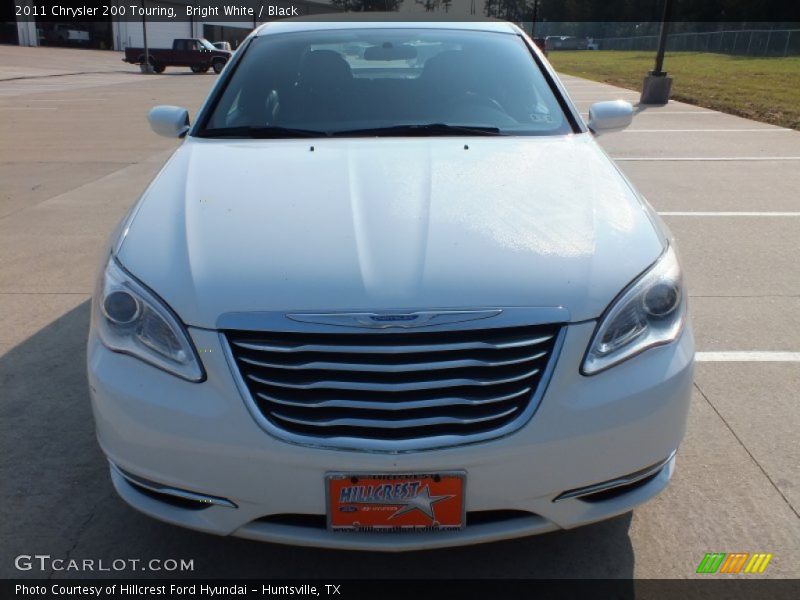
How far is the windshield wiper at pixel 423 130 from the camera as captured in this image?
3199 mm

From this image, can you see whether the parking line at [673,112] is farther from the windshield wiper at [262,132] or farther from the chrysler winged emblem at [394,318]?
the chrysler winged emblem at [394,318]

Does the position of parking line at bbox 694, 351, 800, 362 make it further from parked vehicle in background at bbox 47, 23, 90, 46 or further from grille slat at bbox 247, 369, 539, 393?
parked vehicle in background at bbox 47, 23, 90, 46

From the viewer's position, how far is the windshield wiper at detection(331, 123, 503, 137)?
3.20 meters

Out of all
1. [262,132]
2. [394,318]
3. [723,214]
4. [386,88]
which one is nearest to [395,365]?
[394,318]

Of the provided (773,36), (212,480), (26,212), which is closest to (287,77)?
(212,480)

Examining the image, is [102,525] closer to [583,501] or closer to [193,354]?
[193,354]

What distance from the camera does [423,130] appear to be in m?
3.22

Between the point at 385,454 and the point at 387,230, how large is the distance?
0.70 m

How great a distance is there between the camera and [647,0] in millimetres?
76625

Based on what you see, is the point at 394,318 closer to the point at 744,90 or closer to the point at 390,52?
the point at 390,52

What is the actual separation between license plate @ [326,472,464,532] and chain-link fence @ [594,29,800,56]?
4567cm

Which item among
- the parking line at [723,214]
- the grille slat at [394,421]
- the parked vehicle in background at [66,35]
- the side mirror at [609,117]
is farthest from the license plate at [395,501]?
the parked vehicle in background at [66,35]

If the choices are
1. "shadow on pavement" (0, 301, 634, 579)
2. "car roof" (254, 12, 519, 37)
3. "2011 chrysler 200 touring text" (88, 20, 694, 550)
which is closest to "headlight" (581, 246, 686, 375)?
"2011 chrysler 200 touring text" (88, 20, 694, 550)

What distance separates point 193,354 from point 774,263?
426 centimetres
